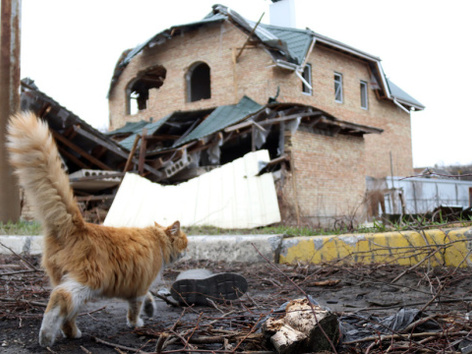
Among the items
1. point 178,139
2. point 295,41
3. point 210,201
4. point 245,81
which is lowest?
point 210,201

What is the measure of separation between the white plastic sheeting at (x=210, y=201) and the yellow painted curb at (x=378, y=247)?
4.36 m

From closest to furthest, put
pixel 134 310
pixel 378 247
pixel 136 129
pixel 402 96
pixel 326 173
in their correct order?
pixel 134 310
pixel 378 247
pixel 326 173
pixel 136 129
pixel 402 96

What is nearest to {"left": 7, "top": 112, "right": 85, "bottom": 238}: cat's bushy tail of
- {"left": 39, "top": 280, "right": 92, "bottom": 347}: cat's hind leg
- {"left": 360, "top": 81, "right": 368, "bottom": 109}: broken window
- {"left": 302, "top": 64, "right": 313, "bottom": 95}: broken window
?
{"left": 39, "top": 280, "right": 92, "bottom": 347}: cat's hind leg

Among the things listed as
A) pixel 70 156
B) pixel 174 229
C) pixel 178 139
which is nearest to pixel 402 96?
pixel 178 139

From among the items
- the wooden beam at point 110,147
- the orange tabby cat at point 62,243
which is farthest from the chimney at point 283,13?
the orange tabby cat at point 62,243

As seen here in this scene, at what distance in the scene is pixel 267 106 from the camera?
50.9ft

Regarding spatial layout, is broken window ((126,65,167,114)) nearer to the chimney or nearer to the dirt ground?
the chimney

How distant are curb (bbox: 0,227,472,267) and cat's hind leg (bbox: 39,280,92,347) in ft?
7.61

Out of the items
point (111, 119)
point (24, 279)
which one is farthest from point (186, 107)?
point (24, 279)

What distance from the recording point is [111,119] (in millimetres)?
24406

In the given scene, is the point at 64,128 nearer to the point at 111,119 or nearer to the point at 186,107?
the point at 186,107

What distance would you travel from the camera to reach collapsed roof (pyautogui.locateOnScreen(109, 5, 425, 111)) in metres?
19.2

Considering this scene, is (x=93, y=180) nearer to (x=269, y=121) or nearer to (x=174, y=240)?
(x=269, y=121)

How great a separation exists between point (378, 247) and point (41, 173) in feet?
14.3
